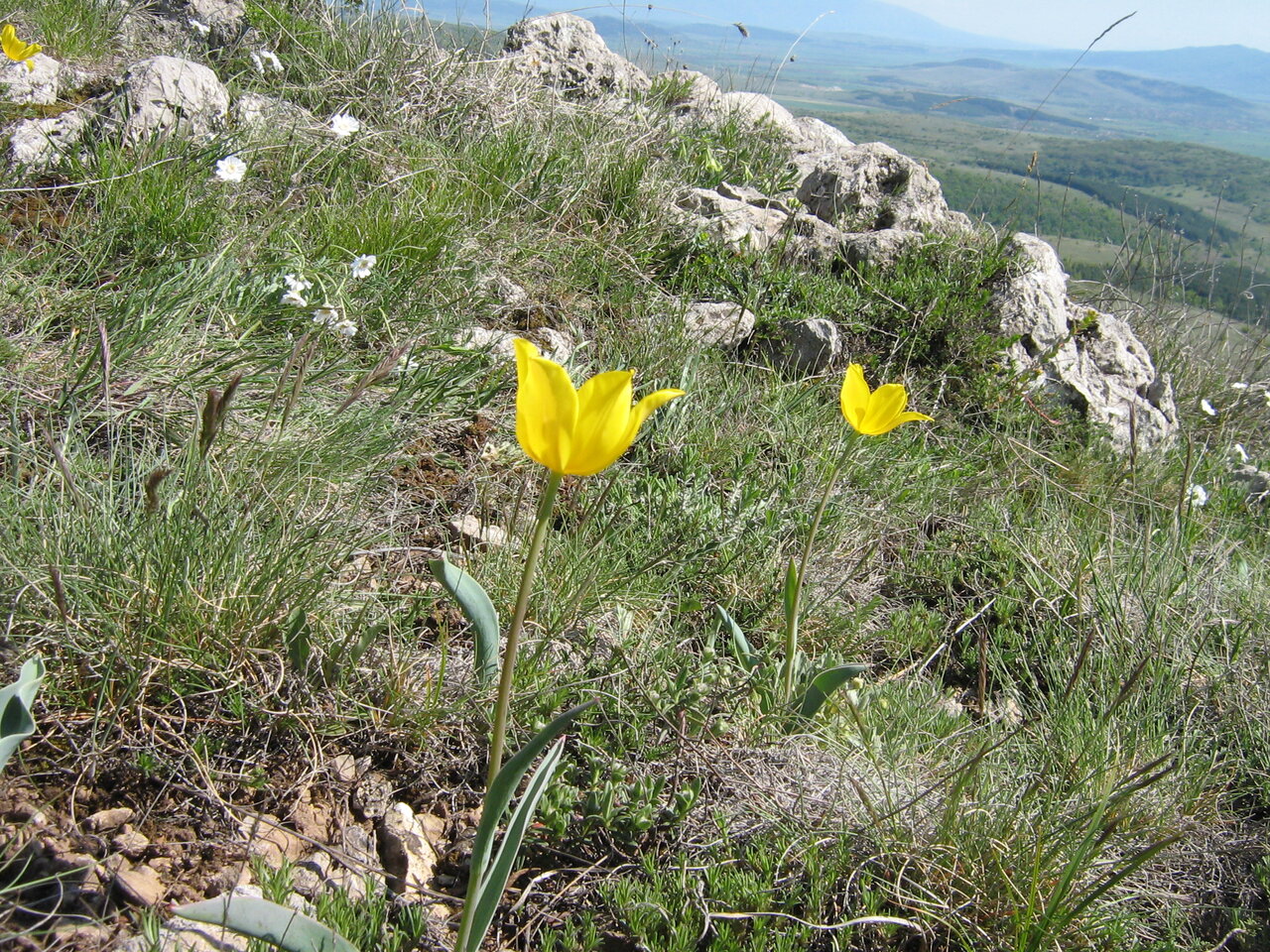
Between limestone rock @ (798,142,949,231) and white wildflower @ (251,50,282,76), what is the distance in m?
2.90

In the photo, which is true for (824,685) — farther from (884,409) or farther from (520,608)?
(520,608)

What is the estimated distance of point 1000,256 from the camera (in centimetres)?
423

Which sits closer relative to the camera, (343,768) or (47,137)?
(343,768)

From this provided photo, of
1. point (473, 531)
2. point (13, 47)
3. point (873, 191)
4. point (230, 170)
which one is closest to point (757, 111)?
point (873, 191)

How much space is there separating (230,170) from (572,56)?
3.75 metres

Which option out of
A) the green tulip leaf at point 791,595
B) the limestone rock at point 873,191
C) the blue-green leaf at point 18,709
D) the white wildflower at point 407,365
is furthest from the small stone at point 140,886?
the limestone rock at point 873,191

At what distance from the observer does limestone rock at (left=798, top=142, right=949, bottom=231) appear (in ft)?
15.6

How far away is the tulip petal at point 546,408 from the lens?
1.03 meters

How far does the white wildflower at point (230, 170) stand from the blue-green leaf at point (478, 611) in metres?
1.82

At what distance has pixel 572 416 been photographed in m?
1.04

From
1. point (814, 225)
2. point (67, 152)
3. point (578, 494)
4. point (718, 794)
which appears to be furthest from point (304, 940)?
point (814, 225)

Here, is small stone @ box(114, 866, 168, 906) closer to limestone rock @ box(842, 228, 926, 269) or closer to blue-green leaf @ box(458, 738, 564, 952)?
blue-green leaf @ box(458, 738, 564, 952)

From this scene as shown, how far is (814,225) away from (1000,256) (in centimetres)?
96

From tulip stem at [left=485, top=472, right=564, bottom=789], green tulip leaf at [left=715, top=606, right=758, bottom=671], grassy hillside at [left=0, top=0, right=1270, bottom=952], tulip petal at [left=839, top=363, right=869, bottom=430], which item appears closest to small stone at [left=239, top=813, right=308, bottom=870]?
grassy hillside at [left=0, top=0, right=1270, bottom=952]
